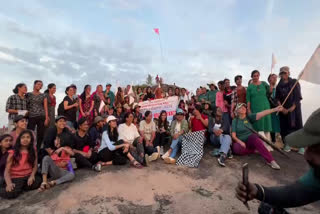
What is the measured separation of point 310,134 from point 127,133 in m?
5.20

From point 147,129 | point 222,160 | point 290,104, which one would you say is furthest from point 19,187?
point 290,104

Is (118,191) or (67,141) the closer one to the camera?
(118,191)

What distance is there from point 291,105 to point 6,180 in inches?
290

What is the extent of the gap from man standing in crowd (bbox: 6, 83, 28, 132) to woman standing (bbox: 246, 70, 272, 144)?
6.42m

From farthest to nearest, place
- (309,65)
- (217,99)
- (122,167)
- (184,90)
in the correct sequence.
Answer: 1. (184,90)
2. (217,99)
3. (122,167)
4. (309,65)

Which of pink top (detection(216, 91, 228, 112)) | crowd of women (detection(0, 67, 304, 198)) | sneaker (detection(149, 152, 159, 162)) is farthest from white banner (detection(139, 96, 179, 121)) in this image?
sneaker (detection(149, 152, 159, 162))

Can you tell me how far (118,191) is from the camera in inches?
167

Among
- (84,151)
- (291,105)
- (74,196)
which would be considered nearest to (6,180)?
(74,196)

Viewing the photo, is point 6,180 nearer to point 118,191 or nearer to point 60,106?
point 118,191

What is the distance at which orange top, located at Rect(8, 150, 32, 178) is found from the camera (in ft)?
13.8

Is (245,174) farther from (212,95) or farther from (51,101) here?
(212,95)

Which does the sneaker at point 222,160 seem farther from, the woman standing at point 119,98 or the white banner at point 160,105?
the woman standing at point 119,98

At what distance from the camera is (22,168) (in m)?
4.26

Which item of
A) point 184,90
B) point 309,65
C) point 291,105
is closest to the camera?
point 309,65
